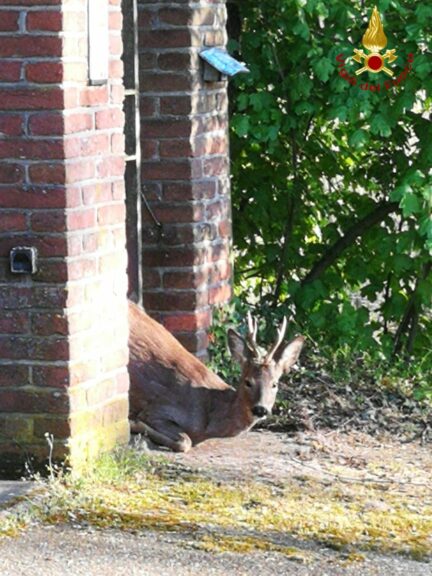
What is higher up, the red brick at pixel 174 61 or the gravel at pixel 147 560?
the red brick at pixel 174 61

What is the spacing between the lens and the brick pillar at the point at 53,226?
281 inches

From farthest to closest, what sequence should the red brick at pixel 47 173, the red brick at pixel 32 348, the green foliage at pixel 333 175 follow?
the green foliage at pixel 333 175 → the red brick at pixel 32 348 → the red brick at pixel 47 173

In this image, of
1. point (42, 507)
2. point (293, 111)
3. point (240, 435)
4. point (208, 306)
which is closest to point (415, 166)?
point (293, 111)

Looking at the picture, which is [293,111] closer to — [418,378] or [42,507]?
[418,378]

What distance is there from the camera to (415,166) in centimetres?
992

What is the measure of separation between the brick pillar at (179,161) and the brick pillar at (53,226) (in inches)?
49.0

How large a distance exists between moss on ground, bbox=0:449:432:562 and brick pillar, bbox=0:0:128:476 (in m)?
0.25

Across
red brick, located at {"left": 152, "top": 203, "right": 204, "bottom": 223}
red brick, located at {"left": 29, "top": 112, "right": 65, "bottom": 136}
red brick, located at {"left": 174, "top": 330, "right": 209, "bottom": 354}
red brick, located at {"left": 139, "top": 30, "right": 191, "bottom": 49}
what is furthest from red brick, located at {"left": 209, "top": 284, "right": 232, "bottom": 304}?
red brick, located at {"left": 29, "top": 112, "right": 65, "bottom": 136}

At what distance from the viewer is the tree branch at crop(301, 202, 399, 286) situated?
1066 centimetres

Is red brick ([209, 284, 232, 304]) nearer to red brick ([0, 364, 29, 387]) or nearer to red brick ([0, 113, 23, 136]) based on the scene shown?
red brick ([0, 364, 29, 387])

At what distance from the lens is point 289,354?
8.50 meters

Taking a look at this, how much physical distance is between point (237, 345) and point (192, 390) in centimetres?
34

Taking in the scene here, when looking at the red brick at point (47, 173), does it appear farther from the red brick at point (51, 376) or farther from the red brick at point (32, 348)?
the red brick at point (51, 376)

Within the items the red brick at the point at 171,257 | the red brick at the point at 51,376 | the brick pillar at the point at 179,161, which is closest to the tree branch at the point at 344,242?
the brick pillar at the point at 179,161
